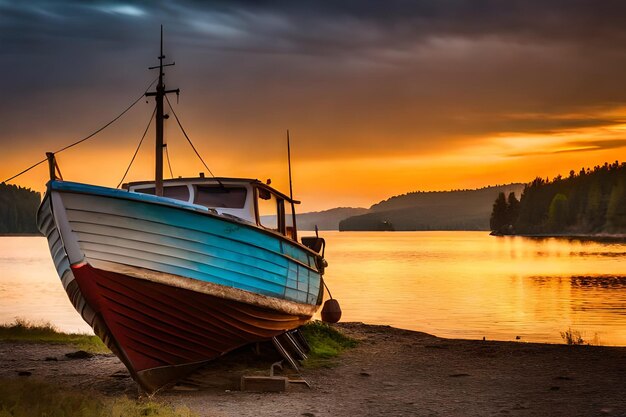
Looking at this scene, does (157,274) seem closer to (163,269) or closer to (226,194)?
(163,269)

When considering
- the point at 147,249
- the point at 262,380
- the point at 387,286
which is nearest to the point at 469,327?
the point at 262,380

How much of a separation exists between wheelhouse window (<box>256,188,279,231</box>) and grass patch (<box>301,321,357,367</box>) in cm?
316

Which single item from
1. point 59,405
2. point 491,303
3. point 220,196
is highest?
point 220,196

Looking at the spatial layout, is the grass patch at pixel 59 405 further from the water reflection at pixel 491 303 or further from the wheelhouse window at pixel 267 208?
the water reflection at pixel 491 303

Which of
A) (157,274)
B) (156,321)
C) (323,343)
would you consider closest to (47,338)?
(323,343)

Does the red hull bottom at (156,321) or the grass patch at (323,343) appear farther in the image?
the grass patch at (323,343)

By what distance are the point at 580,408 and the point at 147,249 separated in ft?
23.0

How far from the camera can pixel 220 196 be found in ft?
48.7

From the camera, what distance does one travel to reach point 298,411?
39.0ft

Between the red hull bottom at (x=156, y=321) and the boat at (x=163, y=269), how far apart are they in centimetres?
2

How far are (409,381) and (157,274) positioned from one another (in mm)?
5401

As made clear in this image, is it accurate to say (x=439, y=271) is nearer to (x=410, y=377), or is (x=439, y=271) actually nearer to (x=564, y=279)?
(x=564, y=279)

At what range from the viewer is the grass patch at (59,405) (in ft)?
32.5

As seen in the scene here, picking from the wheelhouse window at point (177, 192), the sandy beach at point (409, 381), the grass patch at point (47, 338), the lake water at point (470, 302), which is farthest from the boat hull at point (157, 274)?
the lake water at point (470, 302)
